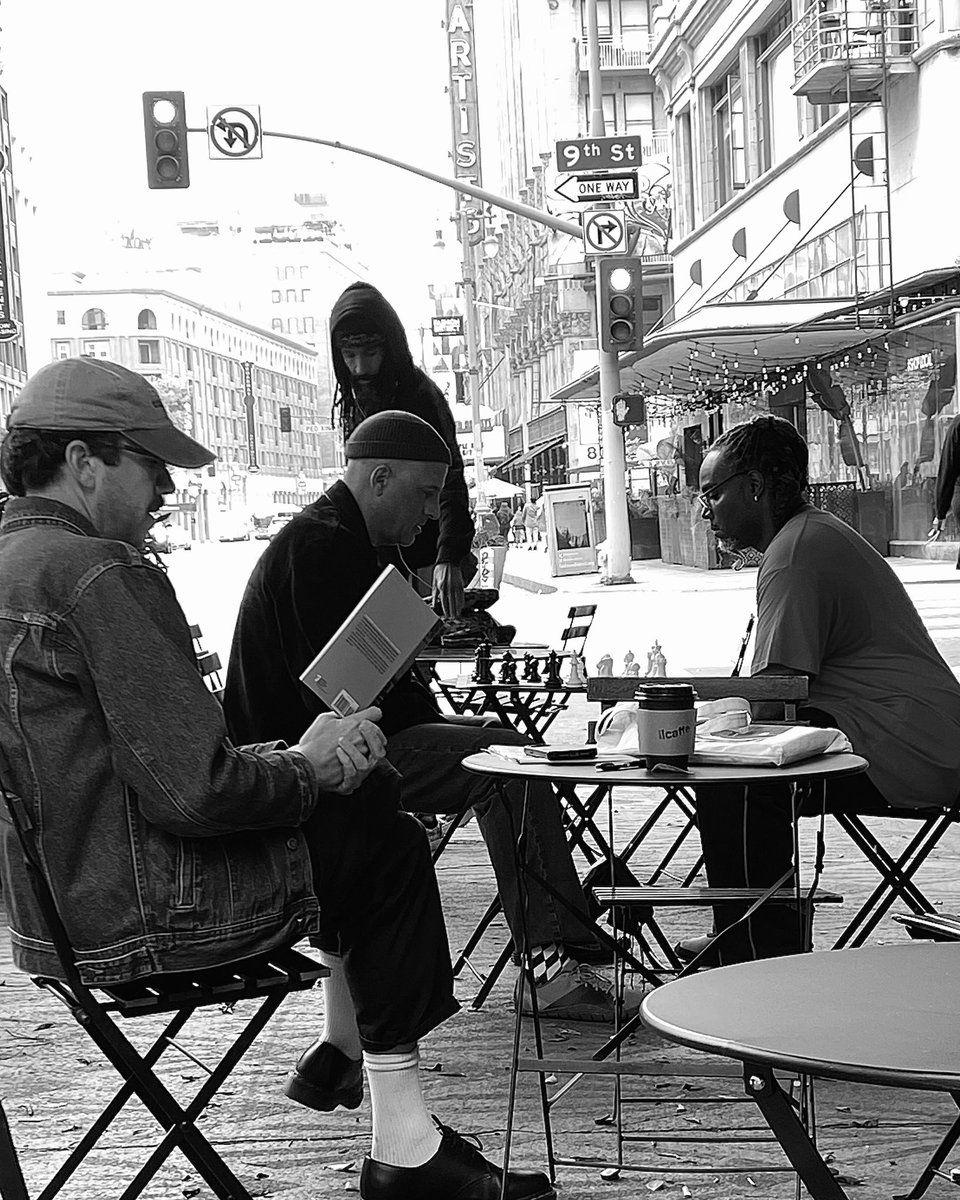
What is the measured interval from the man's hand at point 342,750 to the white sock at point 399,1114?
56cm

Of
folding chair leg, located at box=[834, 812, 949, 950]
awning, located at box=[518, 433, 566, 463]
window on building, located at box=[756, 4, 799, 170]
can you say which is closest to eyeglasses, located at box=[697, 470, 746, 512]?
folding chair leg, located at box=[834, 812, 949, 950]

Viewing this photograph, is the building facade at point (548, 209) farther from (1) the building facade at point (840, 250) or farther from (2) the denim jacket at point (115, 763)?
(2) the denim jacket at point (115, 763)

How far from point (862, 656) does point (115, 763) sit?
2.36m

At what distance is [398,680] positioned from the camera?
444 cm

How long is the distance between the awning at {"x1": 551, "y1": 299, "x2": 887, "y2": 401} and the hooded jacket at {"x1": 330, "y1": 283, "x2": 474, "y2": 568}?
19.2m

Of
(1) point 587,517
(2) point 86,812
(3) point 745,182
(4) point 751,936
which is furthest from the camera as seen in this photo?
(3) point 745,182

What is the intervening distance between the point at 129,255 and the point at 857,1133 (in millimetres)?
189074

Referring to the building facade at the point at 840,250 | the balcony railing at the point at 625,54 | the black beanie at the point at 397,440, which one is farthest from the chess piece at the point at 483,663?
the balcony railing at the point at 625,54

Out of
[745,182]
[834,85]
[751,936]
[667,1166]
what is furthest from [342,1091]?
[745,182]

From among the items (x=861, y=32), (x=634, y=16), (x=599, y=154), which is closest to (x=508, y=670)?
(x=599, y=154)

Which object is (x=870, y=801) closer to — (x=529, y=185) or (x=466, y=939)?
(x=466, y=939)

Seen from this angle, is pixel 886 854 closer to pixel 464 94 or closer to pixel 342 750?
pixel 342 750

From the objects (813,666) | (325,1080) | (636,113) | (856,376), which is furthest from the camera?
(636,113)

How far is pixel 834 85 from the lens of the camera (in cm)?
2742
